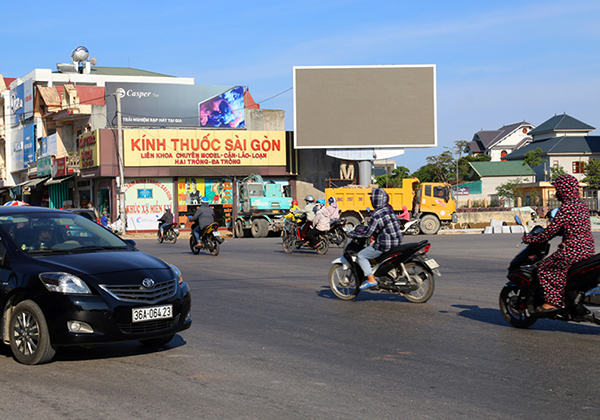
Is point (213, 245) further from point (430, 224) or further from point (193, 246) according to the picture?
Answer: point (430, 224)

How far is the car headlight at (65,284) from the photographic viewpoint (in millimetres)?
5871

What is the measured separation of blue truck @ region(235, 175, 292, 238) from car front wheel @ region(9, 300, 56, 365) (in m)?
25.8

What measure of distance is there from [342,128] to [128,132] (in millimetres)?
12903

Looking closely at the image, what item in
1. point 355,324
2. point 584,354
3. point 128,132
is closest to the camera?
point 584,354

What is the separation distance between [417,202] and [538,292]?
2539 cm

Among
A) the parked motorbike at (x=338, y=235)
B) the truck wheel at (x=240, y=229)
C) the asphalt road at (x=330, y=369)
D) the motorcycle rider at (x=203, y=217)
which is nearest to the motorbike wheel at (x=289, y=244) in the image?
the parked motorbike at (x=338, y=235)

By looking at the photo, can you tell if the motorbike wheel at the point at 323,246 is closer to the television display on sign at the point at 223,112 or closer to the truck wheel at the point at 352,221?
the truck wheel at the point at 352,221

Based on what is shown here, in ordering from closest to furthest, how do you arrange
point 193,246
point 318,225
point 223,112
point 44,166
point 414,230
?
point 318,225, point 193,246, point 414,230, point 223,112, point 44,166

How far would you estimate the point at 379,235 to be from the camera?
32.7 ft

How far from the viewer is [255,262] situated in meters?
17.7

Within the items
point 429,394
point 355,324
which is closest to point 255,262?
point 355,324

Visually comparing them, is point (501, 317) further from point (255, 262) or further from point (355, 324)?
point (255, 262)

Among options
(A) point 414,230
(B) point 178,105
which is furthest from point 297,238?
(B) point 178,105

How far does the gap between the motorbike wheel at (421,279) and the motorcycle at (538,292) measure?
1.83 meters
